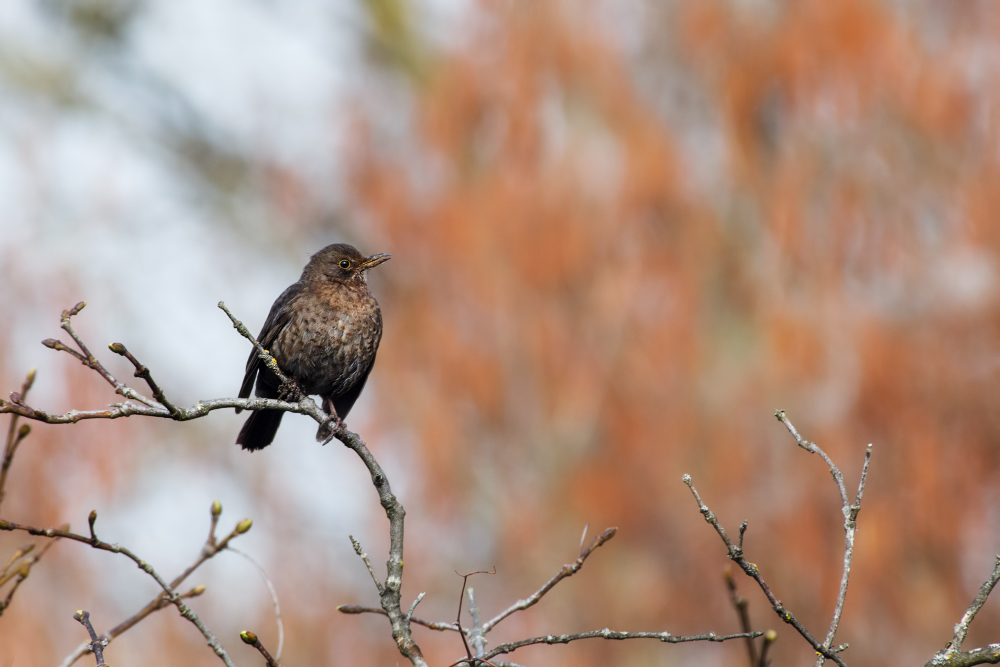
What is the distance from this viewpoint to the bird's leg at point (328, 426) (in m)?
2.65

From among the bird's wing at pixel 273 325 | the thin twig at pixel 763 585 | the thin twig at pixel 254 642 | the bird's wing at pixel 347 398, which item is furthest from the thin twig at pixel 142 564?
the bird's wing at pixel 347 398

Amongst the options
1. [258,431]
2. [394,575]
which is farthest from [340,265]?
[394,575]

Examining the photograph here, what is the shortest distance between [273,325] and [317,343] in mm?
336

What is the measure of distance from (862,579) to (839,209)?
308 centimetres

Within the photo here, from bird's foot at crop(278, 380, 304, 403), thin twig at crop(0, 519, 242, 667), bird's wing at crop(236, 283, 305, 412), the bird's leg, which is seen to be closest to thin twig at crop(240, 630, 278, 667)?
thin twig at crop(0, 519, 242, 667)

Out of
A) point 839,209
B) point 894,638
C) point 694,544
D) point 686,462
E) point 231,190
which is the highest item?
point 231,190

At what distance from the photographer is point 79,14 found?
12266 mm

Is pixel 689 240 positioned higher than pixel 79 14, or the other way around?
pixel 79 14

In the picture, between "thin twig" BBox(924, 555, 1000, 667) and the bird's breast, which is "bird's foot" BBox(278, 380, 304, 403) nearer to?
the bird's breast

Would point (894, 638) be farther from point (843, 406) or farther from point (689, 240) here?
point (689, 240)

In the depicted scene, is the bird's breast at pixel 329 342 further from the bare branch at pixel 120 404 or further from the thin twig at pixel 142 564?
the thin twig at pixel 142 564

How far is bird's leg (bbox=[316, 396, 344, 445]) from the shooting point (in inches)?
104

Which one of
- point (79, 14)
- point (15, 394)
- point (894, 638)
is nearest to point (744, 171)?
point (894, 638)

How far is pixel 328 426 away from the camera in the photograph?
2.63 m
